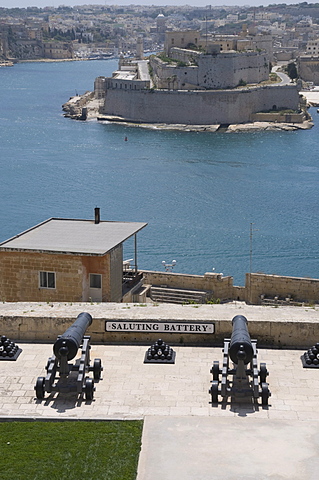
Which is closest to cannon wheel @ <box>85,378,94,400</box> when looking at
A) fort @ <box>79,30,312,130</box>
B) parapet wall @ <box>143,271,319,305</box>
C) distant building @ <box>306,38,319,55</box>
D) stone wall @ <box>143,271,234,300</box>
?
parapet wall @ <box>143,271,319,305</box>

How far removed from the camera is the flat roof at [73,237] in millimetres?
11453

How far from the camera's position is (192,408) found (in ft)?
23.0

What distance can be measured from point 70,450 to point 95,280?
212 inches

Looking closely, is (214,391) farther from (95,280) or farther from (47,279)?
(47,279)

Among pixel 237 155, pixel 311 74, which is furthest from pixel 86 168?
pixel 311 74

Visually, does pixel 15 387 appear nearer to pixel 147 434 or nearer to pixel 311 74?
pixel 147 434

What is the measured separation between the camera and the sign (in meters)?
8.21

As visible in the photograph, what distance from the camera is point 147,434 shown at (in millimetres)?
6480

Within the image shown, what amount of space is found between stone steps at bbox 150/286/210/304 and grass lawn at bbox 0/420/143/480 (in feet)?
36.3

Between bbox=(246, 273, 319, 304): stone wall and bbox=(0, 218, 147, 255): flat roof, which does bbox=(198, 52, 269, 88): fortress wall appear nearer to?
bbox=(246, 273, 319, 304): stone wall

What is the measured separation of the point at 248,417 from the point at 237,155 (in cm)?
4355

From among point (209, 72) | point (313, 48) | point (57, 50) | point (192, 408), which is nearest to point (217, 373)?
point (192, 408)

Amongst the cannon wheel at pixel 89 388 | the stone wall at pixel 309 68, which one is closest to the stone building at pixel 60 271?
the cannon wheel at pixel 89 388

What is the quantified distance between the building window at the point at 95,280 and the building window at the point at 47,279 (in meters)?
0.52
